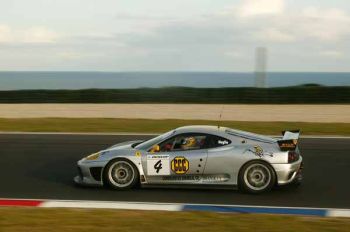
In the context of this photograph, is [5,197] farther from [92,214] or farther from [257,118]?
[257,118]

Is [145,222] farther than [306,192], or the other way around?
[306,192]

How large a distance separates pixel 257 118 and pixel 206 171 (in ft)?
42.0

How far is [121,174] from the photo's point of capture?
9.88 meters

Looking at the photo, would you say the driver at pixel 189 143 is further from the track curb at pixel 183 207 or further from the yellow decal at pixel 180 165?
the track curb at pixel 183 207

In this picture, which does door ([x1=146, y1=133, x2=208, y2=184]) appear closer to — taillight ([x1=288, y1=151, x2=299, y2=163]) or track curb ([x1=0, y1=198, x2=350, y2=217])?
track curb ([x1=0, y1=198, x2=350, y2=217])

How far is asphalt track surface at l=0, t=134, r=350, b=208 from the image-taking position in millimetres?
9297

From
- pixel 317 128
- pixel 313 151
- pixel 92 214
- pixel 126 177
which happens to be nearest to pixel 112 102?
pixel 317 128

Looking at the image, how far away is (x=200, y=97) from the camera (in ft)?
93.4

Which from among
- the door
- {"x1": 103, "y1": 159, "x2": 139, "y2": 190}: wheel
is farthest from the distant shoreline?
{"x1": 103, "y1": 159, "x2": 139, "y2": 190}: wheel

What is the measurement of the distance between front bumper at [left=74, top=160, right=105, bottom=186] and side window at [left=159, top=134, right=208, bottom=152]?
109cm

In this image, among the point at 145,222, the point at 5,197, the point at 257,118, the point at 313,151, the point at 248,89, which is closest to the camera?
the point at 145,222

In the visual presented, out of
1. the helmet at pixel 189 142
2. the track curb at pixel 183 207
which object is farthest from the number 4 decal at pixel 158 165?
the track curb at pixel 183 207

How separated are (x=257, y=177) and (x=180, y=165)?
1.25m

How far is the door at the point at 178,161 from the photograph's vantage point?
970 centimetres
